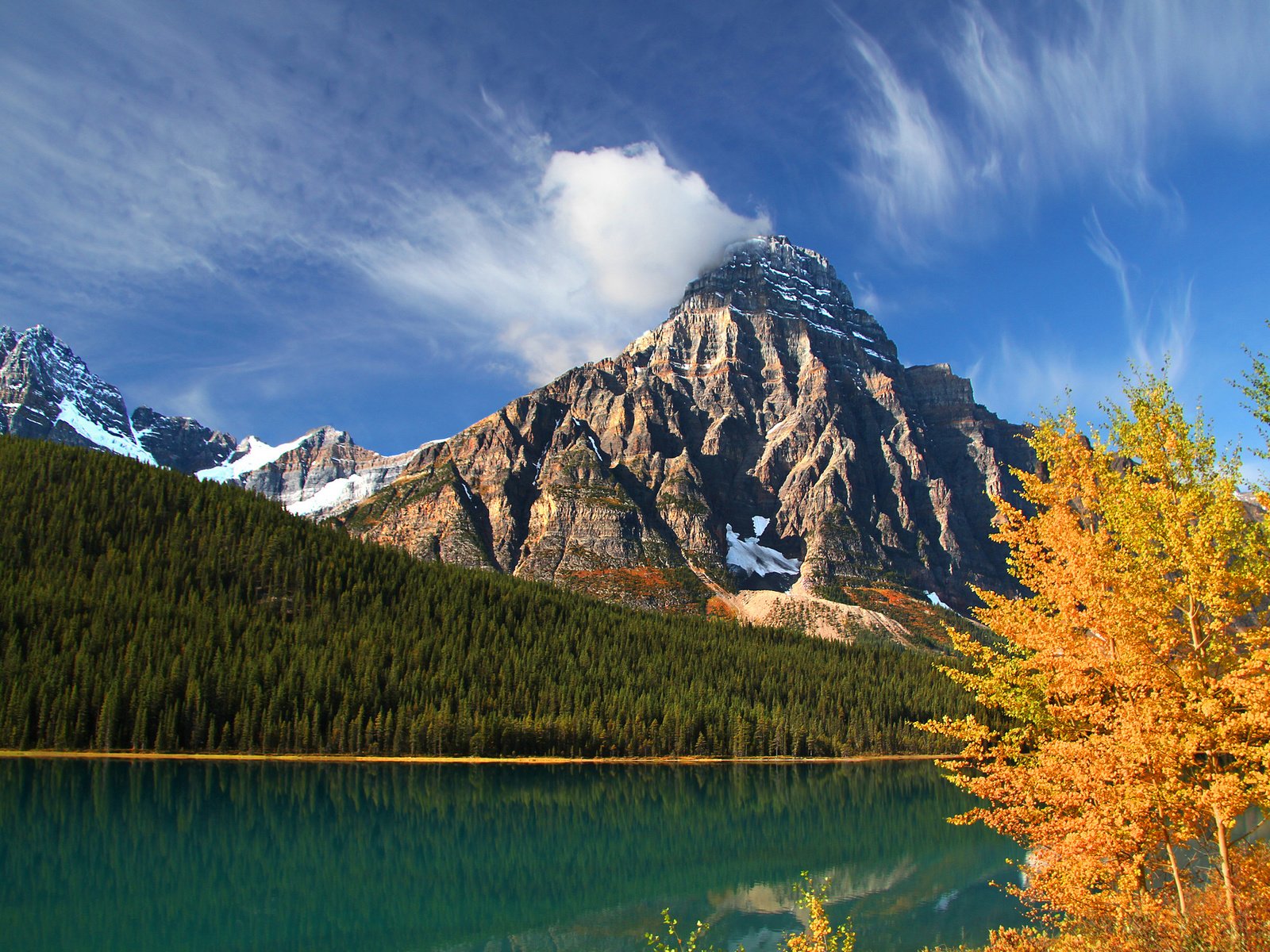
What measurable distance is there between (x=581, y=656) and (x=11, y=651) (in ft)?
255

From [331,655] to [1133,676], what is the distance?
12387 centimetres

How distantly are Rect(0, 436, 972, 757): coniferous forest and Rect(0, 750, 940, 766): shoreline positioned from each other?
4.61ft

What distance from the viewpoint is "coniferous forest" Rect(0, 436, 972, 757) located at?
107m

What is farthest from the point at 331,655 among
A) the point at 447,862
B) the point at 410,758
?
the point at 447,862

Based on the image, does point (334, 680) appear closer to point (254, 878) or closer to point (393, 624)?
point (393, 624)

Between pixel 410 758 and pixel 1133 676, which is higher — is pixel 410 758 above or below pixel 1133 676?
below

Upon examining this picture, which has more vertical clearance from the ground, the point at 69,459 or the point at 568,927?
the point at 69,459

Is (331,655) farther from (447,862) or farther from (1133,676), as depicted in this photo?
(1133,676)

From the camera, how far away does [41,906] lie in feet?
125

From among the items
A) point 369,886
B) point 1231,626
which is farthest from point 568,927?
point 1231,626

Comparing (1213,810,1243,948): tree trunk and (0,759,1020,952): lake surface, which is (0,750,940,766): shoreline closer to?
(0,759,1020,952): lake surface

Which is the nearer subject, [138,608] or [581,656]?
[138,608]

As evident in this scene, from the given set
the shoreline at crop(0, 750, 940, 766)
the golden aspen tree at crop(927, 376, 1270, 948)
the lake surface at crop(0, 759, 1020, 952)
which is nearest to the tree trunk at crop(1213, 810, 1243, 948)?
the golden aspen tree at crop(927, 376, 1270, 948)

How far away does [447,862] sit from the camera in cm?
5322
